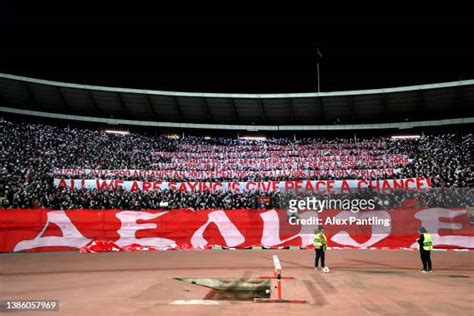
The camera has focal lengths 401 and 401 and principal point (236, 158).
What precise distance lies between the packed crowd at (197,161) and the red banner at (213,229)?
14.2 feet

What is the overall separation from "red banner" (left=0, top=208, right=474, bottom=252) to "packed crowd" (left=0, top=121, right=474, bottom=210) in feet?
14.2

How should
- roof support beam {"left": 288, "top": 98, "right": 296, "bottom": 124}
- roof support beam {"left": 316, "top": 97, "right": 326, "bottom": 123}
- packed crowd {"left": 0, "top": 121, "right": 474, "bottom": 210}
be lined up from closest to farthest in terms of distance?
1. packed crowd {"left": 0, "top": 121, "right": 474, "bottom": 210}
2. roof support beam {"left": 316, "top": 97, "right": 326, "bottom": 123}
3. roof support beam {"left": 288, "top": 98, "right": 296, "bottom": 124}

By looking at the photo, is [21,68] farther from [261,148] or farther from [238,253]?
[238,253]

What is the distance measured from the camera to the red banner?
22.4 metres

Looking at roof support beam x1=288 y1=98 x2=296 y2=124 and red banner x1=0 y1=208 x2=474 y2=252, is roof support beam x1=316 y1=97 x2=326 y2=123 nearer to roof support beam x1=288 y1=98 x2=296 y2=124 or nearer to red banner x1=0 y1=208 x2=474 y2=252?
roof support beam x1=288 y1=98 x2=296 y2=124

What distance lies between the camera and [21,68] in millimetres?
39031

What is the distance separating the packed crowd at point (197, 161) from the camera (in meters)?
29.0

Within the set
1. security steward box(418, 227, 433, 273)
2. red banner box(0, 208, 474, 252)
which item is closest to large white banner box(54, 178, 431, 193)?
red banner box(0, 208, 474, 252)

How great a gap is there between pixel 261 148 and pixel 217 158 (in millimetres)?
4877

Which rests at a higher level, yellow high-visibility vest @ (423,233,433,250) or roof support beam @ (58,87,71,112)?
roof support beam @ (58,87,71,112)

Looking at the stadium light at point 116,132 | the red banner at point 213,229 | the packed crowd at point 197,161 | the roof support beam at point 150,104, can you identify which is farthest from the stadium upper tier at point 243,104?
the red banner at point 213,229

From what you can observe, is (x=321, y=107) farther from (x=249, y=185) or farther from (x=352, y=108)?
(x=249, y=185)

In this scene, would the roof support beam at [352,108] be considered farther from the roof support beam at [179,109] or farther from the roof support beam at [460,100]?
the roof support beam at [179,109]

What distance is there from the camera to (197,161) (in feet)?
127
